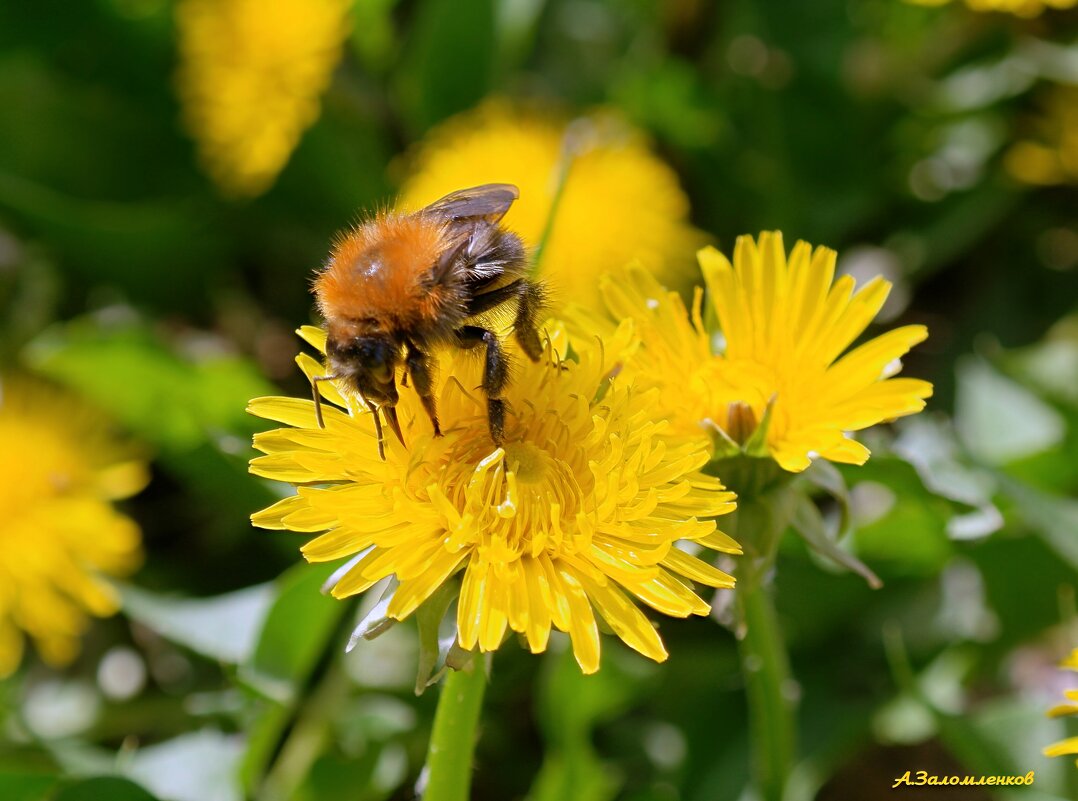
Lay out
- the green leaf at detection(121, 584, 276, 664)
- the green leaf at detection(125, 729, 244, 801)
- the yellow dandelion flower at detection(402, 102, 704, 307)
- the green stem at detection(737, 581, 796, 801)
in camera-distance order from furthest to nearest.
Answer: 1. the yellow dandelion flower at detection(402, 102, 704, 307)
2. the green leaf at detection(121, 584, 276, 664)
3. the green leaf at detection(125, 729, 244, 801)
4. the green stem at detection(737, 581, 796, 801)

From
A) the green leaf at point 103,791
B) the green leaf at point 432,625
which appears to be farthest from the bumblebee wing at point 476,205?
the green leaf at point 103,791

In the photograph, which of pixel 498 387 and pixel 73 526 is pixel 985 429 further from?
pixel 73 526

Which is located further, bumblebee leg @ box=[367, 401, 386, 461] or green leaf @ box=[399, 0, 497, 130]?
green leaf @ box=[399, 0, 497, 130]

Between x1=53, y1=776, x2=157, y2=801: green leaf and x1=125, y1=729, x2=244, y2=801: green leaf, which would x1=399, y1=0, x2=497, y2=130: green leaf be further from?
x1=53, y1=776, x2=157, y2=801: green leaf

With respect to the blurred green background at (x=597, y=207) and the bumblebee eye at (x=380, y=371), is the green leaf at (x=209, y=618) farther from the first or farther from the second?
the bumblebee eye at (x=380, y=371)

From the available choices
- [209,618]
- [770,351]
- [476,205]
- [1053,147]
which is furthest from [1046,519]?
[209,618]

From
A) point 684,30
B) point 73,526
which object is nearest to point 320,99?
point 684,30

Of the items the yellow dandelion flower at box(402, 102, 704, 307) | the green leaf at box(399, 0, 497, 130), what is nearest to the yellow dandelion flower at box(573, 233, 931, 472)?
the yellow dandelion flower at box(402, 102, 704, 307)
